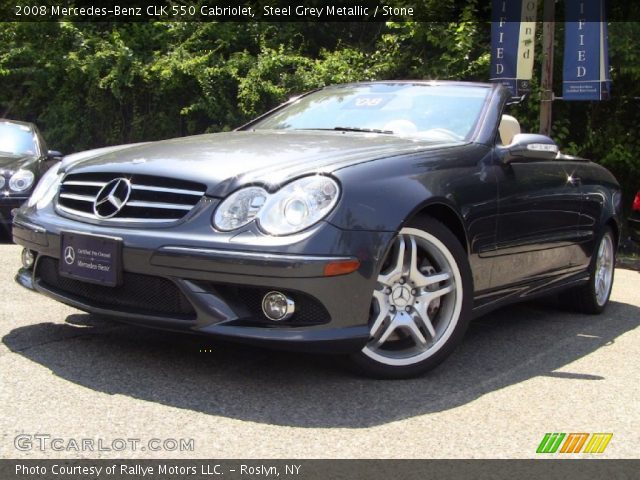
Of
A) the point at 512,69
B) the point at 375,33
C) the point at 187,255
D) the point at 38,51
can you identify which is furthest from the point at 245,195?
the point at 38,51

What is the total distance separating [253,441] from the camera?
2.88 meters

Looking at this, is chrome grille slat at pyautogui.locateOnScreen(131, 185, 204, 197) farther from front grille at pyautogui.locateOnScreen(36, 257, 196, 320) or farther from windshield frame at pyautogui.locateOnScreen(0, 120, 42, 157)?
windshield frame at pyautogui.locateOnScreen(0, 120, 42, 157)

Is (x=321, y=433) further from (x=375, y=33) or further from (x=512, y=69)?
(x=375, y=33)

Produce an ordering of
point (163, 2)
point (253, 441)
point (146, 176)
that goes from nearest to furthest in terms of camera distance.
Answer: point (253, 441), point (146, 176), point (163, 2)

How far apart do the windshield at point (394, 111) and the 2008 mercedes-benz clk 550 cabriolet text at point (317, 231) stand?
0.06 ft

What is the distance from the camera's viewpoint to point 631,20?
37.5 feet

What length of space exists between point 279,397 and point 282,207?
78 centimetres

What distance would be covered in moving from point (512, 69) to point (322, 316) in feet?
24.6

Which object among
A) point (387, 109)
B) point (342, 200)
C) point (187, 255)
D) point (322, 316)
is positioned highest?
point (387, 109)

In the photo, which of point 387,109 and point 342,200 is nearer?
point 342,200

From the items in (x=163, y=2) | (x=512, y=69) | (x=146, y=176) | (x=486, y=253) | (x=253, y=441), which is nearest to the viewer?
(x=253, y=441)

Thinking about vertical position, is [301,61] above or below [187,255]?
above

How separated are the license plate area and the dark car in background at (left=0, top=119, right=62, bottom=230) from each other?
4.62m

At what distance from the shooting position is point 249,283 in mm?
3262
